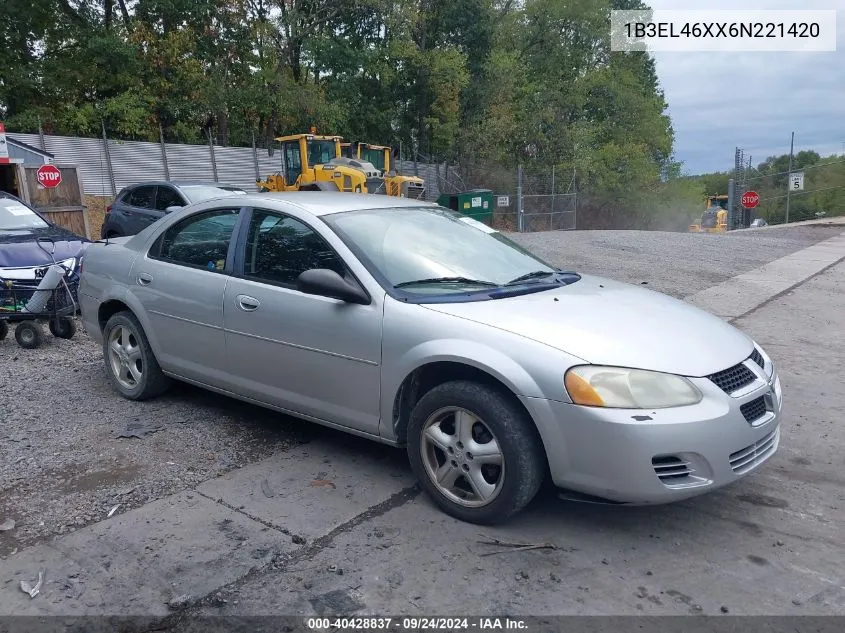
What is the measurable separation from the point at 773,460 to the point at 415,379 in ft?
7.42

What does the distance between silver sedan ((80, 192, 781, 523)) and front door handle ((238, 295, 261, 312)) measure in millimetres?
10

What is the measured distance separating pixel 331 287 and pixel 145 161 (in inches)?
890

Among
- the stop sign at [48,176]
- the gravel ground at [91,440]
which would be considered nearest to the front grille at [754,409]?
the gravel ground at [91,440]

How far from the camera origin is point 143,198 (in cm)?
1259

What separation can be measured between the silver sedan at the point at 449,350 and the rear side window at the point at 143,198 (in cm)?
775

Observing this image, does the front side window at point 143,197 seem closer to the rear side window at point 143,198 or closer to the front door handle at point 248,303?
the rear side window at point 143,198

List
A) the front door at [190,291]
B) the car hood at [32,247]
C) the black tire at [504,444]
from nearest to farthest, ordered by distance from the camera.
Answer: the black tire at [504,444] → the front door at [190,291] → the car hood at [32,247]

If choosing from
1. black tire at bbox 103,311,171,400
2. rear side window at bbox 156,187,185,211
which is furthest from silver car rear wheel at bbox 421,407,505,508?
rear side window at bbox 156,187,185,211

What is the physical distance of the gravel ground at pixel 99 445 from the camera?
3670 mm

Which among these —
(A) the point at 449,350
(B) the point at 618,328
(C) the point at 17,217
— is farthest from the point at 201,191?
(B) the point at 618,328

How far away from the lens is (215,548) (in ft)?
10.6

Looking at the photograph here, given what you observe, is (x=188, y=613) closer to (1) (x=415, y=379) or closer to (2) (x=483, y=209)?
(1) (x=415, y=379)

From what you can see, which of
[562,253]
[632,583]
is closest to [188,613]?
[632,583]

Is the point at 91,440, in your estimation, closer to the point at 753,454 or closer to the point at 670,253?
the point at 753,454
